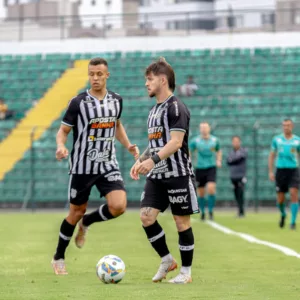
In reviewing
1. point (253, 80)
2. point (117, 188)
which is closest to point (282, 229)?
point (117, 188)

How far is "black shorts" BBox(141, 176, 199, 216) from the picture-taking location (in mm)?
8172

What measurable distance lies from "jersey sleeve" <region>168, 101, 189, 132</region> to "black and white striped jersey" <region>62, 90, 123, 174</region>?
4.09ft

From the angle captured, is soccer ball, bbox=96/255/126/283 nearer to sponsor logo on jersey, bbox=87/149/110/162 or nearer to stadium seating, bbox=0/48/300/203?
sponsor logo on jersey, bbox=87/149/110/162

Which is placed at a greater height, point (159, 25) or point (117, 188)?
point (159, 25)

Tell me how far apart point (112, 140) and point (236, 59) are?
2252cm

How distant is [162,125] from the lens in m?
8.12

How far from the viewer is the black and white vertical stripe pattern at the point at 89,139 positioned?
907 cm

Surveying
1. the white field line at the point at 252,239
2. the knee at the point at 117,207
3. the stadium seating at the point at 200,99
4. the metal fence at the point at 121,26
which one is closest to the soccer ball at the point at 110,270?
the knee at the point at 117,207

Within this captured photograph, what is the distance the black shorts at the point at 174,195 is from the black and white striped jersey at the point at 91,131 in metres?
0.97

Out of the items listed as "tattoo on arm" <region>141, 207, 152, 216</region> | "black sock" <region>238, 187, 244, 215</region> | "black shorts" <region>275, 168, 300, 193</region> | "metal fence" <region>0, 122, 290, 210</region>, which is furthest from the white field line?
"metal fence" <region>0, 122, 290, 210</region>

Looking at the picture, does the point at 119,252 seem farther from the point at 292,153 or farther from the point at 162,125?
the point at 292,153

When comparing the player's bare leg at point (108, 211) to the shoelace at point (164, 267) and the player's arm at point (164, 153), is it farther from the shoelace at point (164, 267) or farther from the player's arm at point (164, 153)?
the player's arm at point (164, 153)

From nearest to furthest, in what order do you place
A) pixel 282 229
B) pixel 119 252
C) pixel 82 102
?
1. pixel 82 102
2. pixel 119 252
3. pixel 282 229

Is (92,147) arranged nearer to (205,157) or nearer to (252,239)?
(252,239)
